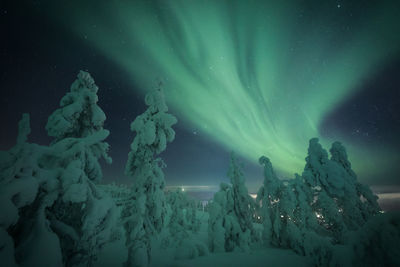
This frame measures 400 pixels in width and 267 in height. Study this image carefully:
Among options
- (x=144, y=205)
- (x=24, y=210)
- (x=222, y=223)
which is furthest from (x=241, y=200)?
(x=24, y=210)

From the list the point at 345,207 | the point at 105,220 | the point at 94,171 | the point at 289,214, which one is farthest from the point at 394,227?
the point at 345,207

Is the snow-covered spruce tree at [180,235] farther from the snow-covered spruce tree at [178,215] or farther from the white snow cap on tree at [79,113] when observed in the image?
the white snow cap on tree at [79,113]

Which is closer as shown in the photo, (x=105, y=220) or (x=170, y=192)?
(x=105, y=220)

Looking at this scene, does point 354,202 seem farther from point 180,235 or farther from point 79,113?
point 79,113

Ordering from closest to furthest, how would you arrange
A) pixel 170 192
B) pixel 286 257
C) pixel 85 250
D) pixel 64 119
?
1. pixel 85 250
2. pixel 64 119
3. pixel 286 257
4. pixel 170 192

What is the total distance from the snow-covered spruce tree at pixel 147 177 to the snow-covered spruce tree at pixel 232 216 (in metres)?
11.0

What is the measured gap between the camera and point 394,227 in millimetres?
6828

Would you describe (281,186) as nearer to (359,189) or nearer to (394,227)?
(359,189)

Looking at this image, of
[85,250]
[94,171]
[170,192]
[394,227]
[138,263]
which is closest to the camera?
[85,250]

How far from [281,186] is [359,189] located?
31.3 ft

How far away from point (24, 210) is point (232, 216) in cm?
2088

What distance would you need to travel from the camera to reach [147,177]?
1257cm

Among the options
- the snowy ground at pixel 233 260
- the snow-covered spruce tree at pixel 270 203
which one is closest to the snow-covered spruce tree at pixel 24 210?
the snowy ground at pixel 233 260

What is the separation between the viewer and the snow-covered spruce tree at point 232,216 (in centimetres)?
2008
